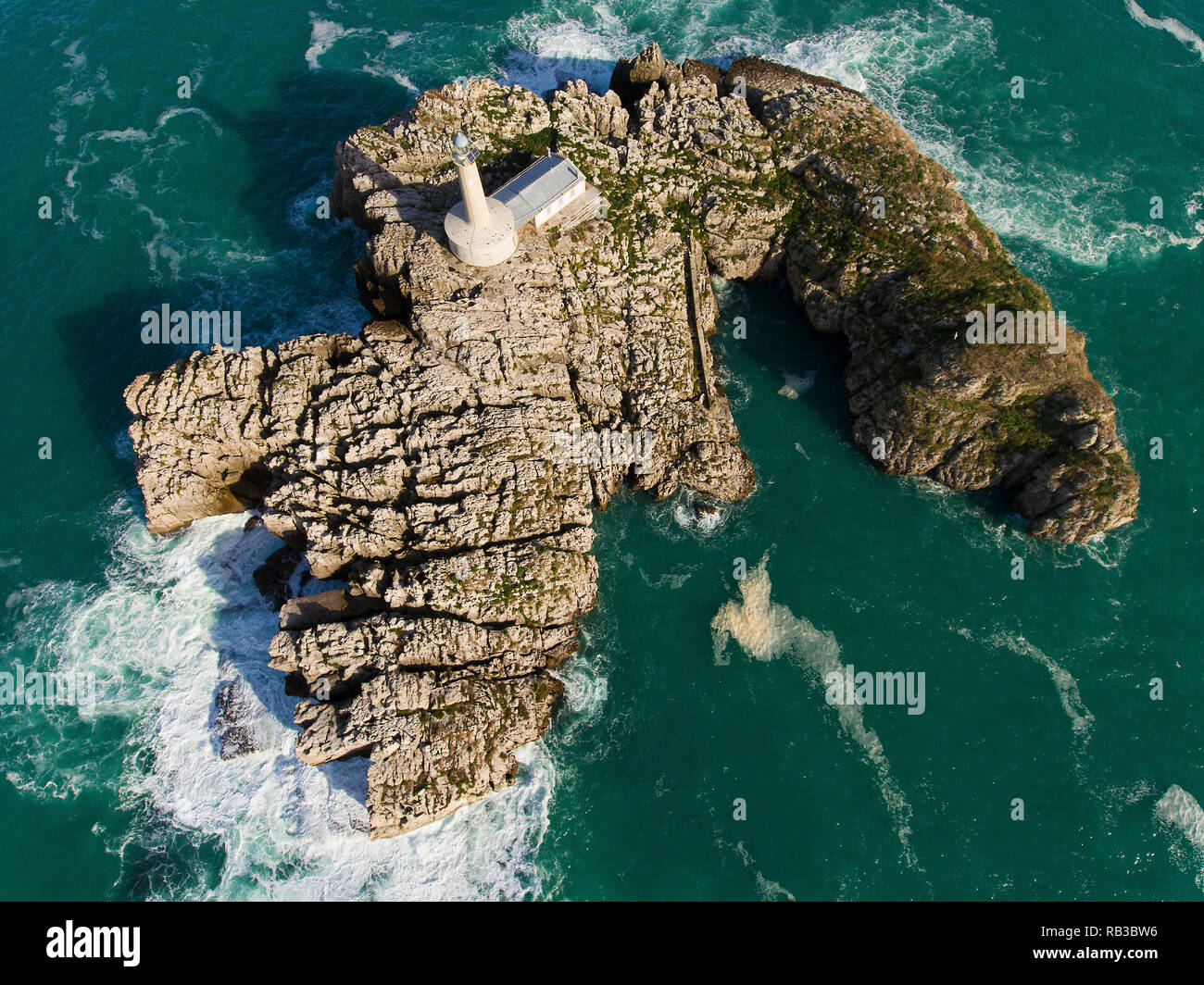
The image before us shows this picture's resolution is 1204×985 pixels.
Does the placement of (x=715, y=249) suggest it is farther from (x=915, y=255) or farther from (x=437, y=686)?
(x=437, y=686)

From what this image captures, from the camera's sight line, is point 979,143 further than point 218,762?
Yes

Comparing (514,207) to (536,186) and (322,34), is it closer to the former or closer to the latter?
(536,186)

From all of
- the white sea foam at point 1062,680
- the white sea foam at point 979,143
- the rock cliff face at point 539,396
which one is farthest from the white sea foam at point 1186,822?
the white sea foam at point 979,143

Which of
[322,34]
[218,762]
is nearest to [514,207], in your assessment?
[322,34]

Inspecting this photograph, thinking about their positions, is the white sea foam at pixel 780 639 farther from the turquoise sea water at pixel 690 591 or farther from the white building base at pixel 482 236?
the white building base at pixel 482 236

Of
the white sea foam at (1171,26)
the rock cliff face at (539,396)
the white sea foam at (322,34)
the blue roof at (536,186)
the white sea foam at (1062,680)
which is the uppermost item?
the white sea foam at (1171,26)

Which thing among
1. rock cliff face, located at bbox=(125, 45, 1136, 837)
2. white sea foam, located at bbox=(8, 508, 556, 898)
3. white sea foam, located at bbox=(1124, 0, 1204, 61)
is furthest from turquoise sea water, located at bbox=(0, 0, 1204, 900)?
rock cliff face, located at bbox=(125, 45, 1136, 837)

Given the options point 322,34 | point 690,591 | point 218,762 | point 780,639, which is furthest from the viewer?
point 322,34
